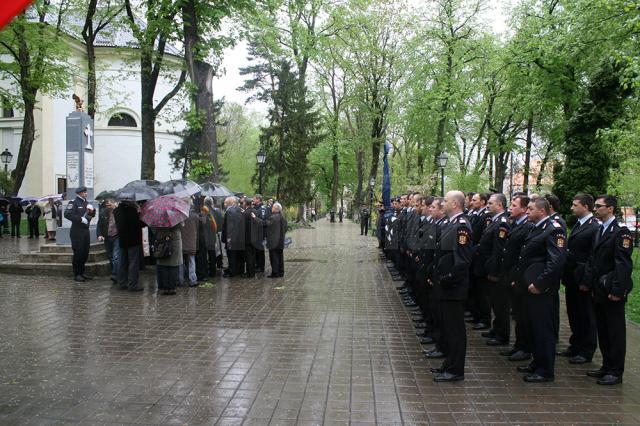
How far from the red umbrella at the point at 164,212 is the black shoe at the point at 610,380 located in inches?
307

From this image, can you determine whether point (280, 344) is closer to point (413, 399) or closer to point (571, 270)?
point (413, 399)

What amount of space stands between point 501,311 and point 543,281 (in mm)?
1938

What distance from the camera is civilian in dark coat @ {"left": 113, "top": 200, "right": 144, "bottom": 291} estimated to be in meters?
11.0

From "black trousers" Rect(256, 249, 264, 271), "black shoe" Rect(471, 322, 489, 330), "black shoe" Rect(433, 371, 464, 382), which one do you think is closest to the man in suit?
"black shoe" Rect(471, 322, 489, 330)

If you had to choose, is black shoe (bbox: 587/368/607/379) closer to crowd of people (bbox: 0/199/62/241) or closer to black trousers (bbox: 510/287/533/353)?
black trousers (bbox: 510/287/533/353)

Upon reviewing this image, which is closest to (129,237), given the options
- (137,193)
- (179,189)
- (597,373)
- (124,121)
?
(137,193)

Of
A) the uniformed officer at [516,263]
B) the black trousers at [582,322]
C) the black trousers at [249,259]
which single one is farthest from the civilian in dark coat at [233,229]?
the black trousers at [582,322]

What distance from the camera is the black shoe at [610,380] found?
557cm

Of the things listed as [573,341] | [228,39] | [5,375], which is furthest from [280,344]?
[228,39]

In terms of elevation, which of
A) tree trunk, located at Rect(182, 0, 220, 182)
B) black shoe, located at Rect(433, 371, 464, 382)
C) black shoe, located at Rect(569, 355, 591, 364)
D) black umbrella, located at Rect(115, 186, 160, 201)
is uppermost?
tree trunk, located at Rect(182, 0, 220, 182)

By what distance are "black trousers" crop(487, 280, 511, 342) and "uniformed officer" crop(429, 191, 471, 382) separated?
180cm

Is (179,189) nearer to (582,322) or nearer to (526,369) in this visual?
(526,369)

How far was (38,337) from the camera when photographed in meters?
7.19

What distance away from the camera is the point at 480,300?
27.5 ft
